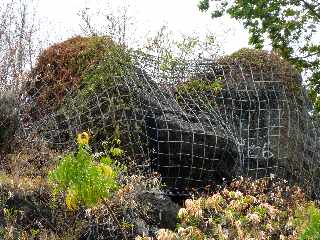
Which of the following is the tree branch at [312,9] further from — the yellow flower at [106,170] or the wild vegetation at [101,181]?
the yellow flower at [106,170]

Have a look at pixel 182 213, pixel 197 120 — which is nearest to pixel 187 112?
pixel 197 120

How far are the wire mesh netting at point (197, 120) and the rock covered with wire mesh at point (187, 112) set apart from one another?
0.05 feet

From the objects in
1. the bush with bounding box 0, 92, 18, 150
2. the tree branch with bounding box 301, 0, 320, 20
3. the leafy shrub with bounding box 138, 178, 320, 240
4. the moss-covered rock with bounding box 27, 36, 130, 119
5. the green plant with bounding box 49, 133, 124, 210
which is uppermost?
the tree branch with bounding box 301, 0, 320, 20

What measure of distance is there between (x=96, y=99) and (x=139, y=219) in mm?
2558

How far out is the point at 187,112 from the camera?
388 inches

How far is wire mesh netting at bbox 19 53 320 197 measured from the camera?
9.06 m

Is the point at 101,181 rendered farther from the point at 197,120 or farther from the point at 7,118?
the point at 197,120

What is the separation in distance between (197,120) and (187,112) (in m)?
0.31

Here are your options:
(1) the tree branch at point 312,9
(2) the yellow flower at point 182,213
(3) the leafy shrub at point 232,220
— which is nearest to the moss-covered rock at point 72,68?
(3) the leafy shrub at point 232,220

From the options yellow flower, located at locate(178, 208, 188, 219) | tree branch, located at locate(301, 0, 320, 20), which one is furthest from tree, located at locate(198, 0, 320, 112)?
yellow flower, located at locate(178, 208, 188, 219)

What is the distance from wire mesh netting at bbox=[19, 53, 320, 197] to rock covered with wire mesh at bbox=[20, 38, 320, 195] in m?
0.02

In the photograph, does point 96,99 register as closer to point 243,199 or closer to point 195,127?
point 195,127

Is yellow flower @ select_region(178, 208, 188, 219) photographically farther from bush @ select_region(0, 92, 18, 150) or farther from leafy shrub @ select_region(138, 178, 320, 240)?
bush @ select_region(0, 92, 18, 150)

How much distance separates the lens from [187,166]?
30.8 ft
